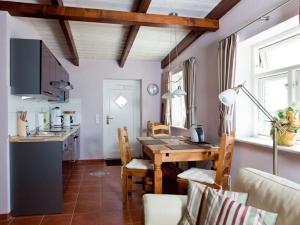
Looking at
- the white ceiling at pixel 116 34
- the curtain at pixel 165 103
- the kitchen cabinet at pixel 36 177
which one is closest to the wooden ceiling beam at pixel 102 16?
→ the white ceiling at pixel 116 34

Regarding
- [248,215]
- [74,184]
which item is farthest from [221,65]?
[74,184]

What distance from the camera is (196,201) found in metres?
1.33

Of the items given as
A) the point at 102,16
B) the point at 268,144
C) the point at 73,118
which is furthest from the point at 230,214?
the point at 73,118

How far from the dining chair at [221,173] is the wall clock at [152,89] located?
326 centimetres

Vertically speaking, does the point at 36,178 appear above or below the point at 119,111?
below

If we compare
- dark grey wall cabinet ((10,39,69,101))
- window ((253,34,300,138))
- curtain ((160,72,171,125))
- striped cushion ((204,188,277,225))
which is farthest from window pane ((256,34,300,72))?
dark grey wall cabinet ((10,39,69,101))

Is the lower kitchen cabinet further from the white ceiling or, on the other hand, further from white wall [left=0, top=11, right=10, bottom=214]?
the white ceiling

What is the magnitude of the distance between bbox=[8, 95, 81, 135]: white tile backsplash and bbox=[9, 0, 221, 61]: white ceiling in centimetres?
109

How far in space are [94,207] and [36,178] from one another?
2.51ft

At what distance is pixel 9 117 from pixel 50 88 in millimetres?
742

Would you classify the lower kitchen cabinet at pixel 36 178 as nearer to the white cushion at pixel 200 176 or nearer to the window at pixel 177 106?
the white cushion at pixel 200 176

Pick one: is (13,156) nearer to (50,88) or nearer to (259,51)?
(50,88)

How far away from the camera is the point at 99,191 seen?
3.31 metres

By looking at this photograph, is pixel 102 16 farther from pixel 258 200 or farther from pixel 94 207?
pixel 258 200
